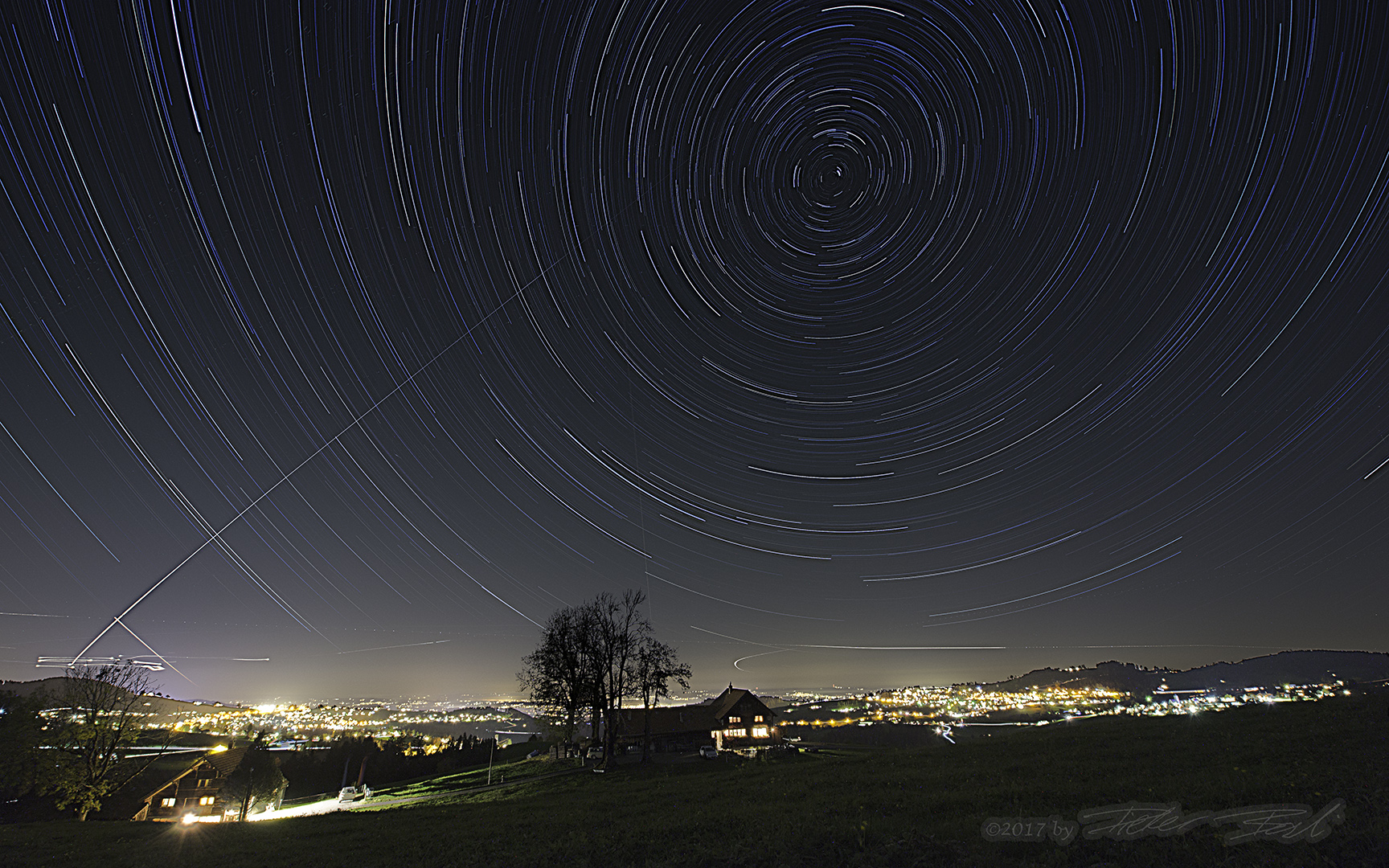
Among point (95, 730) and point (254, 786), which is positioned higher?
point (95, 730)

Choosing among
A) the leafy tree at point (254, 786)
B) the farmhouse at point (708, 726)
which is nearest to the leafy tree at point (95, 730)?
the leafy tree at point (254, 786)

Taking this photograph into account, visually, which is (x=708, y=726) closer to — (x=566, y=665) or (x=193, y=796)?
(x=566, y=665)

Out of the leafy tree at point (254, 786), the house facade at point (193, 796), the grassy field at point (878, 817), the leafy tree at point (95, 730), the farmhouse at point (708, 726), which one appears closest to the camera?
the grassy field at point (878, 817)

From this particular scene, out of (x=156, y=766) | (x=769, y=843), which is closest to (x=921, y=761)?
(x=769, y=843)

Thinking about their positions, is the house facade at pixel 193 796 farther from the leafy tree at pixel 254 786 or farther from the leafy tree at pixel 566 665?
the leafy tree at pixel 566 665

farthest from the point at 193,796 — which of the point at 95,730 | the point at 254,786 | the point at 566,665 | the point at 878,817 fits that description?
the point at 878,817

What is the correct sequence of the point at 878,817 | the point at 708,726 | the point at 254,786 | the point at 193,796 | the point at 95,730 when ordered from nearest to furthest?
the point at 878,817 < the point at 95,730 < the point at 254,786 < the point at 193,796 < the point at 708,726

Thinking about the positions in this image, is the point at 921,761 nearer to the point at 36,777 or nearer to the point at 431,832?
the point at 431,832
